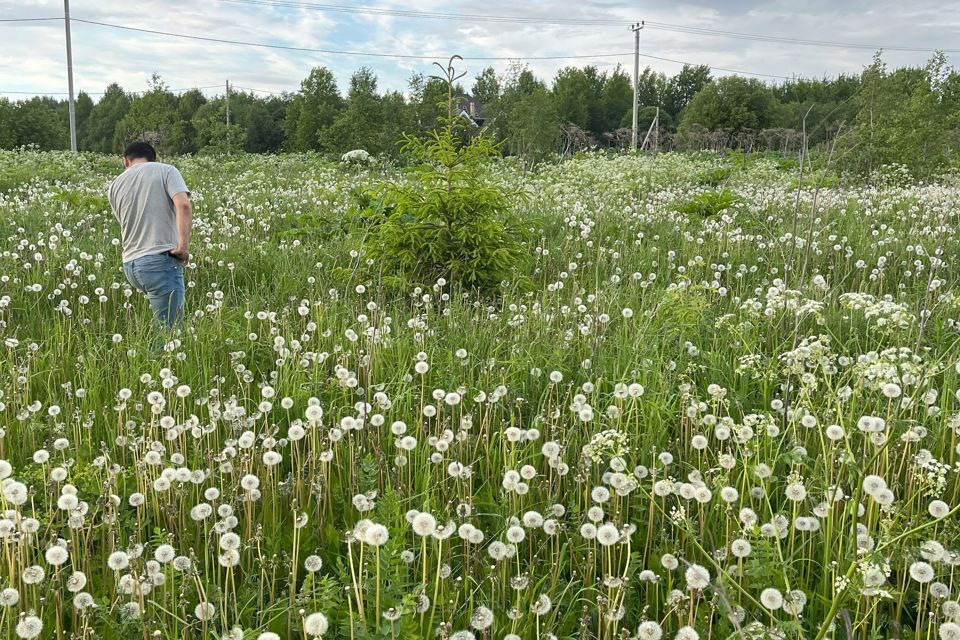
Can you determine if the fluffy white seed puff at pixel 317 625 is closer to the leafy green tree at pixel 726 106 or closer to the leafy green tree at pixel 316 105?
the leafy green tree at pixel 316 105

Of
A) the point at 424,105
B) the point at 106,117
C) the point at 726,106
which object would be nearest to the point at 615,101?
the point at 726,106

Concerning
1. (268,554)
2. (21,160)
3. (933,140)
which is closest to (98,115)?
(21,160)

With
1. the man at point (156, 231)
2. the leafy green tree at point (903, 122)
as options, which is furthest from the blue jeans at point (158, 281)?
the leafy green tree at point (903, 122)

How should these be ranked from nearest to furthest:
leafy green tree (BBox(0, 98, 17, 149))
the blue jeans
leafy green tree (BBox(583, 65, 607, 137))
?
the blue jeans, leafy green tree (BBox(0, 98, 17, 149)), leafy green tree (BBox(583, 65, 607, 137))

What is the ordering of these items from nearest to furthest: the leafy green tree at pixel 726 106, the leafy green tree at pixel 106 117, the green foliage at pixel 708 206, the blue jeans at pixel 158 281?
the blue jeans at pixel 158 281 → the green foliage at pixel 708 206 → the leafy green tree at pixel 726 106 → the leafy green tree at pixel 106 117

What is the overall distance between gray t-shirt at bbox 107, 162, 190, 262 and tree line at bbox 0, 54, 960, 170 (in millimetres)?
3456

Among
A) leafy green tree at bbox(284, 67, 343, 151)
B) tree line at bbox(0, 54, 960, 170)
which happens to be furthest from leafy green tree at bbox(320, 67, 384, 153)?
leafy green tree at bbox(284, 67, 343, 151)

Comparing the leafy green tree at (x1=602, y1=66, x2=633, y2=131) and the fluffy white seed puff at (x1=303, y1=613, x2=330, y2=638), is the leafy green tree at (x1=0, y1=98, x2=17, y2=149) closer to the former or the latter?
the leafy green tree at (x1=602, y1=66, x2=633, y2=131)

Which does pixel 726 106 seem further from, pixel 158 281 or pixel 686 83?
pixel 158 281

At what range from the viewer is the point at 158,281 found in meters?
6.57

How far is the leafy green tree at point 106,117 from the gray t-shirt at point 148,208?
99.9m

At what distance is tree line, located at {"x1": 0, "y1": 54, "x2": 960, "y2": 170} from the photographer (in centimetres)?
1786

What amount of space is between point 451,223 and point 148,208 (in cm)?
300

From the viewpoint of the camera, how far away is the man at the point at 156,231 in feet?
21.5
